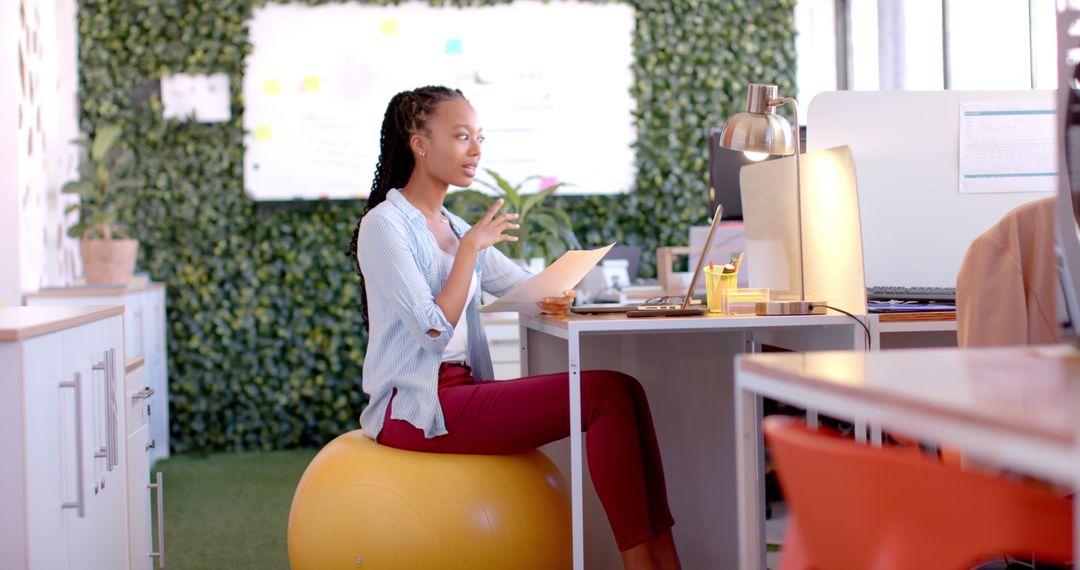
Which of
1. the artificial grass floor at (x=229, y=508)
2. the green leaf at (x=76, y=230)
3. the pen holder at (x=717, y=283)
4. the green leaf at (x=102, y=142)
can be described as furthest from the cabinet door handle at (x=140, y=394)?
the green leaf at (x=102, y=142)

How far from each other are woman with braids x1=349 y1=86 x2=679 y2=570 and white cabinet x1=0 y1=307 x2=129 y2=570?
0.57 metres

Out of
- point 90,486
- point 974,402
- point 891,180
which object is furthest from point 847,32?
point 974,402

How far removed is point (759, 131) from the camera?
2488 millimetres

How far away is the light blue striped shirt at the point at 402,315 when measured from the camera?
8.23 feet

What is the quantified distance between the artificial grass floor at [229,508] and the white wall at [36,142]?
992 millimetres

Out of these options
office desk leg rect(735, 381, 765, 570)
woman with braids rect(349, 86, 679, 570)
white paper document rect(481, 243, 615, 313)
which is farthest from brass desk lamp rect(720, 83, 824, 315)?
office desk leg rect(735, 381, 765, 570)

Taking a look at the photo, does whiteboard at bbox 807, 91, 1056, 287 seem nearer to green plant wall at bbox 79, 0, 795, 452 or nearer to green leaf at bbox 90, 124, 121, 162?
green plant wall at bbox 79, 0, 795, 452

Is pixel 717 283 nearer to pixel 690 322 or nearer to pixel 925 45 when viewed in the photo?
pixel 690 322

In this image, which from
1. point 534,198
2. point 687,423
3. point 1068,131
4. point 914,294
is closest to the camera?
point 1068,131

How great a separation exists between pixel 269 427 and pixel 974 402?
4996 millimetres

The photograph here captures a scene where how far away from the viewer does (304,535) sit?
2.50 metres

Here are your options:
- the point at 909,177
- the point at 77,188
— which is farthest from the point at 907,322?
the point at 77,188

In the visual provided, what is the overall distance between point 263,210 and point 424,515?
340 centimetres

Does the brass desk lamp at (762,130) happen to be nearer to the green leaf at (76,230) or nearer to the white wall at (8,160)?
the white wall at (8,160)
